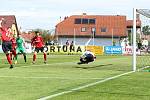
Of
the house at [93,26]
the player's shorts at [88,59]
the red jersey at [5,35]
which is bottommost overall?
the player's shorts at [88,59]

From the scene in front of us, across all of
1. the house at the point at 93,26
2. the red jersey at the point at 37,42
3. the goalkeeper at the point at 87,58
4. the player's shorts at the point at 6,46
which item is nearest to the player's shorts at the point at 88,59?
the goalkeeper at the point at 87,58

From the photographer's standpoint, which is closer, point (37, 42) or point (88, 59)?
point (88, 59)

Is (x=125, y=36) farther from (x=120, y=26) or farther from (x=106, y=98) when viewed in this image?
(x=106, y=98)

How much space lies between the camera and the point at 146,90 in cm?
1119

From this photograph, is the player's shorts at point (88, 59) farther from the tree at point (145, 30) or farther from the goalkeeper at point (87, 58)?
the tree at point (145, 30)

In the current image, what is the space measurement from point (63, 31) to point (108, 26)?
1044 centimetres

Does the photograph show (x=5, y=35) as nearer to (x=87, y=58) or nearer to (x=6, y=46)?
(x=6, y=46)

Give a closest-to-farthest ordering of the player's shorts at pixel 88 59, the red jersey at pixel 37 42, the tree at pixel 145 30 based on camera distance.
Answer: the tree at pixel 145 30 < the player's shorts at pixel 88 59 < the red jersey at pixel 37 42

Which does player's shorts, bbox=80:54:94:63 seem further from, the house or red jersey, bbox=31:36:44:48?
the house

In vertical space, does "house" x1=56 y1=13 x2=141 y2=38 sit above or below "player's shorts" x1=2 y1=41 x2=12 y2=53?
above

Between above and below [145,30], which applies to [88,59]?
below

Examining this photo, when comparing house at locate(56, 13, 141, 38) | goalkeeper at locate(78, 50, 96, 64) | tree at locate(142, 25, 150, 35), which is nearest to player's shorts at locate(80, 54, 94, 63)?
goalkeeper at locate(78, 50, 96, 64)

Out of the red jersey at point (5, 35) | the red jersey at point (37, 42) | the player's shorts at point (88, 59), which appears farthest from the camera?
the red jersey at point (37, 42)

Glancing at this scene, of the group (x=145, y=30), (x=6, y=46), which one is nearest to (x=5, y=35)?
(x=6, y=46)
